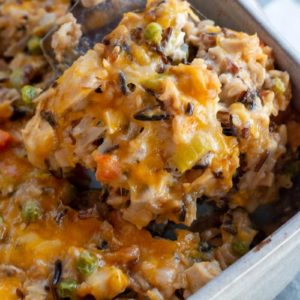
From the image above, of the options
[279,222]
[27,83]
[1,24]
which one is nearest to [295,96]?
[279,222]

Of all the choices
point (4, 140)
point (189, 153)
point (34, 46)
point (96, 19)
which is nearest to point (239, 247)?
point (189, 153)

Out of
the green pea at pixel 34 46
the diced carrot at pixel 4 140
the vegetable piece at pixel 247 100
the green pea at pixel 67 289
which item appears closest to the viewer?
the green pea at pixel 67 289

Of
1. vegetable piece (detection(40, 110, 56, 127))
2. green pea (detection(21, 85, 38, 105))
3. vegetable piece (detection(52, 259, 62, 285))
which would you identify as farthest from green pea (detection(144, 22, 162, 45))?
vegetable piece (detection(52, 259, 62, 285))

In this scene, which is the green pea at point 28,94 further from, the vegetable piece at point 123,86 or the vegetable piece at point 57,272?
the vegetable piece at point 57,272

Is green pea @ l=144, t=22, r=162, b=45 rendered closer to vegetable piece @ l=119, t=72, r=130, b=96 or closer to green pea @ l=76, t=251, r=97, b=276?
vegetable piece @ l=119, t=72, r=130, b=96

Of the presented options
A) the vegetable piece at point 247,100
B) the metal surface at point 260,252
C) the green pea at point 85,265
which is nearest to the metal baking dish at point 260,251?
the metal surface at point 260,252

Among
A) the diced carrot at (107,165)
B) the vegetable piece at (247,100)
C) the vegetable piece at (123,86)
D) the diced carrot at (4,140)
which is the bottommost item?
the diced carrot at (4,140)
